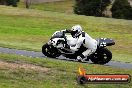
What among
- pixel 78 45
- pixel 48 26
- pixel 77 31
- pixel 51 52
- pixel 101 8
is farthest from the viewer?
pixel 101 8

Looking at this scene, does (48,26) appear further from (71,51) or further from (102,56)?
(102,56)

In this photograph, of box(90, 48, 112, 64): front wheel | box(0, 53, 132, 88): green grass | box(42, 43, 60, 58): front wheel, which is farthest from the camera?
box(42, 43, 60, 58): front wheel

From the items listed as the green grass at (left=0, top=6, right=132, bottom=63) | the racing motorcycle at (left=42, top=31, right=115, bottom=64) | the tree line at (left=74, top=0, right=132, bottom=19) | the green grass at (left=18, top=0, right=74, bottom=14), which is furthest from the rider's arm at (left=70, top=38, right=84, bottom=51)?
the green grass at (left=18, top=0, right=74, bottom=14)

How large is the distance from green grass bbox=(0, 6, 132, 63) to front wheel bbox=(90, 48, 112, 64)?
431 inches

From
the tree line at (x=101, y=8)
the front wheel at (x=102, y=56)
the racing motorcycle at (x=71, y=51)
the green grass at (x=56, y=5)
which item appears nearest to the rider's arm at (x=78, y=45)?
the racing motorcycle at (x=71, y=51)

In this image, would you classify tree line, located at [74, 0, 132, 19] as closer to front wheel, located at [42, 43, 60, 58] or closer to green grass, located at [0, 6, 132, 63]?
green grass, located at [0, 6, 132, 63]

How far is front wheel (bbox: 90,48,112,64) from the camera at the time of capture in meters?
19.5

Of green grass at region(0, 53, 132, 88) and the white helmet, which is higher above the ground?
the white helmet

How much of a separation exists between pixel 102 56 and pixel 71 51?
1.31 m

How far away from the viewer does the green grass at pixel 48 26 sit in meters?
34.2

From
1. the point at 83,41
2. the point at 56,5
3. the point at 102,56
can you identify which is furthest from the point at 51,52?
the point at 56,5

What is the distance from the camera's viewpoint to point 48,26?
1677 inches

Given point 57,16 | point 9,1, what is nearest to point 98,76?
point 57,16

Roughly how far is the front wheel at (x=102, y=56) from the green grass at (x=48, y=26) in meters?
10.9
